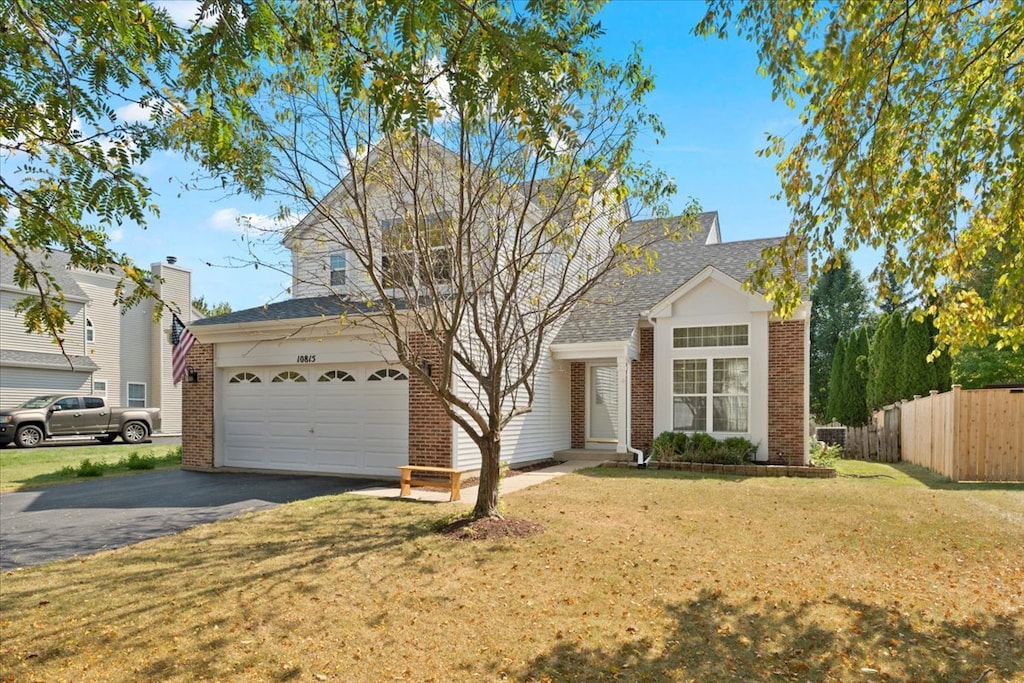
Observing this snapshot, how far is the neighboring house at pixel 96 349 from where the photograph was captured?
81.1 ft

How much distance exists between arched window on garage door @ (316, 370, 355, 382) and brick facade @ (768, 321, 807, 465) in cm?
897

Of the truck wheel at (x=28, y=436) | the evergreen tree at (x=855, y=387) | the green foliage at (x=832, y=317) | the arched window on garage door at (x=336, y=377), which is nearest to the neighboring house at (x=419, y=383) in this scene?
the arched window on garage door at (x=336, y=377)

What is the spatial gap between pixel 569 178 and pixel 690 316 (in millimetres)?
8080

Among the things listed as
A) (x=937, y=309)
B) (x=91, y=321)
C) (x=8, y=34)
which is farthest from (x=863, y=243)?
(x=91, y=321)

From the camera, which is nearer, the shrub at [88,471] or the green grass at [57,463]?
the green grass at [57,463]

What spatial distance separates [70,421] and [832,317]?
38628 millimetres

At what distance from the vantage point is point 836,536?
26.0ft

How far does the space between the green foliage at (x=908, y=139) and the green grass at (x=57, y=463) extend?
14.2 metres

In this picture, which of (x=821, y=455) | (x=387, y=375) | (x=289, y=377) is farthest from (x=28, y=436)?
(x=821, y=455)

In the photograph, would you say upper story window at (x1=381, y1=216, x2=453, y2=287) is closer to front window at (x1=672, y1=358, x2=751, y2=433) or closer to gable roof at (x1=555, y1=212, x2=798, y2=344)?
gable roof at (x1=555, y1=212, x2=798, y2=344)

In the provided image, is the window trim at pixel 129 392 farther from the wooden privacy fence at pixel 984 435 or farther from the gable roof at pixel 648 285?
the wooden privacy fence at pixel 984 435

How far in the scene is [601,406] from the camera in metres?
17.7

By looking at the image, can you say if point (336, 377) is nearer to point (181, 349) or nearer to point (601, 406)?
point (181, 349)

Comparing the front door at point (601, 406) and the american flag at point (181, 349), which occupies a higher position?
the american flag at point (181, 349)
